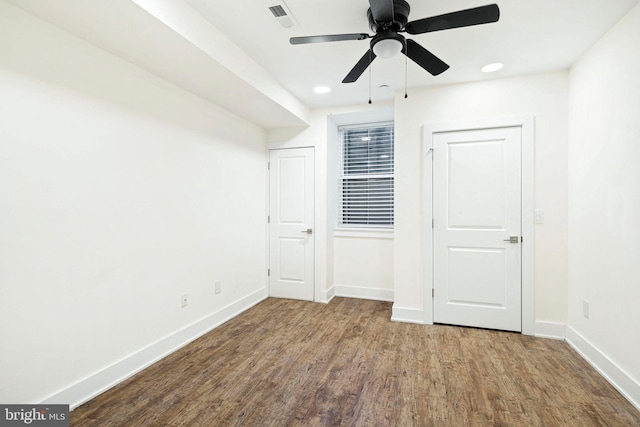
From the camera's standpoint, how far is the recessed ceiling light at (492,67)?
279 centimetres

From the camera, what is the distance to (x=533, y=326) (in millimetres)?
3006

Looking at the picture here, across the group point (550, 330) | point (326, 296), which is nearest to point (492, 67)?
point (550, 330)

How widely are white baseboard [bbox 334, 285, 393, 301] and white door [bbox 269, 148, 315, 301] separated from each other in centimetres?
48

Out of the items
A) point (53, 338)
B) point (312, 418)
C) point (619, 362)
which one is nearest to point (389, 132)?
point (619, 362)

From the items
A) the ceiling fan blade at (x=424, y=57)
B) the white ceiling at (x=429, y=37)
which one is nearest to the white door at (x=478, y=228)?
the white ceiling at (x=429, y=37)

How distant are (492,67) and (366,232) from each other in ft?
7.82

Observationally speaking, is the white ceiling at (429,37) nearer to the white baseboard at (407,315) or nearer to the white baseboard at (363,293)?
the white baseboard at (407,315)

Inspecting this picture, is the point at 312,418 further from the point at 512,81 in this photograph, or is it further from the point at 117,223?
the point at 512,81

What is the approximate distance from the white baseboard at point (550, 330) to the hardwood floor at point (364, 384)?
138 mm

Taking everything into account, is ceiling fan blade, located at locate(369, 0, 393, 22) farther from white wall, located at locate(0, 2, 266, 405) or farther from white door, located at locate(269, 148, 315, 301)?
white door, located at locate(269, 148, 315, 301)

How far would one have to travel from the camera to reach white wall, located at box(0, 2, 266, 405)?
1678mm

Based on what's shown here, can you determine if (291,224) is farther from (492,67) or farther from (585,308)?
(585,308)

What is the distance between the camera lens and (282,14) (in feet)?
6.79

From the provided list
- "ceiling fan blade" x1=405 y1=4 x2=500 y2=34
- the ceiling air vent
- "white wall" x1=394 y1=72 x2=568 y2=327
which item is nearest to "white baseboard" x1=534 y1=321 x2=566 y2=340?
"white wall" x1=394 y1=72 x2=568 y2=327
